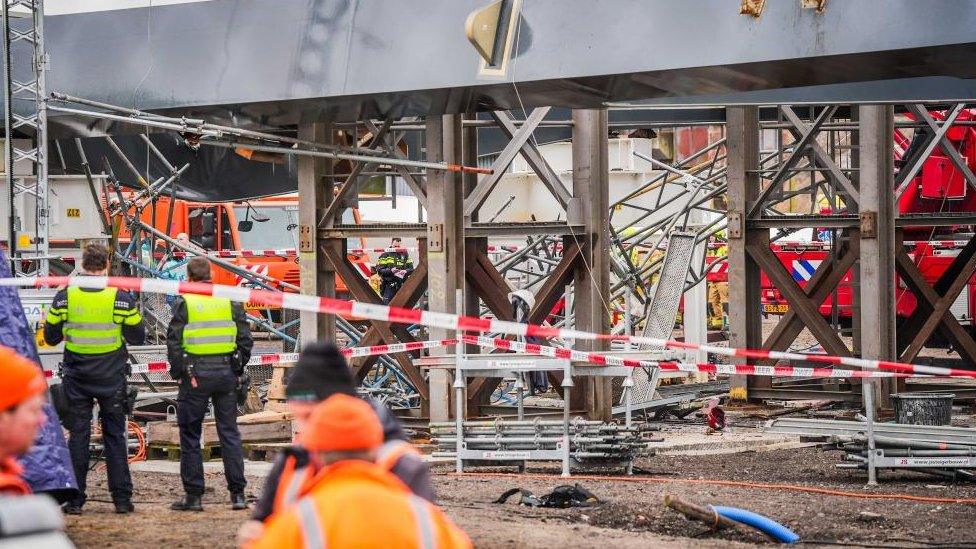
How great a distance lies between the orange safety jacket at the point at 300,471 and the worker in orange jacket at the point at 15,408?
0.83m

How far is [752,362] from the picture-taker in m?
17.4

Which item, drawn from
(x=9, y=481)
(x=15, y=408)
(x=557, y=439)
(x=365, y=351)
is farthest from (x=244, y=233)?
(x=15, y=408)

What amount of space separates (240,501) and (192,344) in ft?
3.83

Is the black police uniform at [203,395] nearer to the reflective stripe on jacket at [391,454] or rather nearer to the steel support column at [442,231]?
the steel support column at [442,231]

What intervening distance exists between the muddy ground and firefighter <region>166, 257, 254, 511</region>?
12.0 inches

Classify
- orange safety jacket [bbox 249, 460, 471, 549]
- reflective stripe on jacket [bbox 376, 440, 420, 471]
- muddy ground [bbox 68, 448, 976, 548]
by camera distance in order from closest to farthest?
orange safety jacket [bbox 249, 460, 471, 549] < reflective stripe on jacket [bbox 376, 440, 420, 471] < muddy ground [bbox 68, 448, 976, 548]

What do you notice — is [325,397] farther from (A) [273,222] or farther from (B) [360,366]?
(A) [273,222]

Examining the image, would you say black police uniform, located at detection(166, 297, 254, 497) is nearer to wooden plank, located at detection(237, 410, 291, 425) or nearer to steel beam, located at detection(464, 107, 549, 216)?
wooden plank, located at detection(237, 410, 291, 425)

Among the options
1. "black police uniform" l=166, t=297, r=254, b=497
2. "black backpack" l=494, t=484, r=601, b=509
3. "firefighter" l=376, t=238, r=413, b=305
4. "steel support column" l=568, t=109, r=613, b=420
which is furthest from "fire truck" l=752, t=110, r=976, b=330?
"black police uniform" l=166, t=297, r=254, b=497

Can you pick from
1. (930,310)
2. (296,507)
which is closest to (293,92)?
(930,310)

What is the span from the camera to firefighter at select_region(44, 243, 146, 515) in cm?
1028

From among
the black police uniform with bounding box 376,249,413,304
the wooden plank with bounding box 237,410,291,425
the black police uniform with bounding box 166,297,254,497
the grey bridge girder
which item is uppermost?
the grey bridge girder

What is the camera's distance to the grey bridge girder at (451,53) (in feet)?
33.2

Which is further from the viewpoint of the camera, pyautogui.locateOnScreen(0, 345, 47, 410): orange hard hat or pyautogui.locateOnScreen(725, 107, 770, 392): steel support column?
pyautogui.locateOnScreen(725, 107, 770, 392): steel support column
